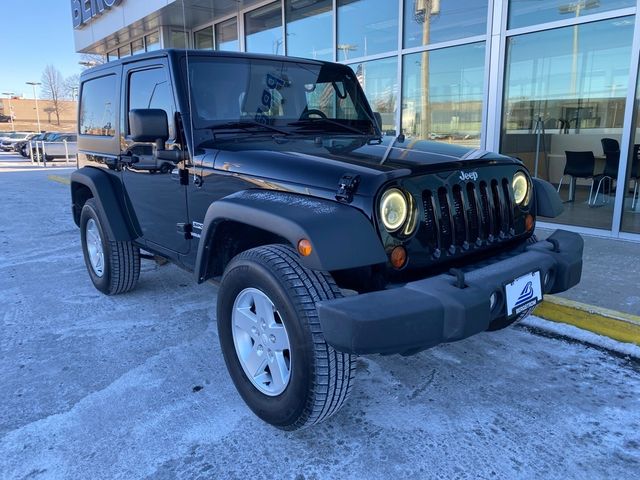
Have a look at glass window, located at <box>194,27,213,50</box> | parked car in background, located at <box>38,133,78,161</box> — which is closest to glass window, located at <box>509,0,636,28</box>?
glass window, located at <box>194,27,213,50</box>

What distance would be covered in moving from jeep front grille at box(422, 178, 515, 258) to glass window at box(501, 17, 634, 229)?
14.0 ft

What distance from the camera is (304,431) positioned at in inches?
94.5

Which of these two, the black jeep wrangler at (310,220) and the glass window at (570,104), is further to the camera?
the glass window at (570,104)

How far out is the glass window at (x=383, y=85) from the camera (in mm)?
8320

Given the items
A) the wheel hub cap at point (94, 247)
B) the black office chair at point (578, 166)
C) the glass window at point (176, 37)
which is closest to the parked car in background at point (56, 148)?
the glass window at point (176, 37)

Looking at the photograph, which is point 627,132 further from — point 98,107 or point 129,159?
point 98,107

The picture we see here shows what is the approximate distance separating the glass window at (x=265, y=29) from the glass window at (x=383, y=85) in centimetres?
240

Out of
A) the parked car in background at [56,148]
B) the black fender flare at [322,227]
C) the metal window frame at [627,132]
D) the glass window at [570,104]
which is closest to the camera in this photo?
the black fender flare at [322,227]

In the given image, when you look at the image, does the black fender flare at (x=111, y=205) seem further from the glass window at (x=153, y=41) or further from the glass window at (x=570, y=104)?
the glass window at (x=153, y=41)

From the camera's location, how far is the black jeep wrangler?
6.69ft

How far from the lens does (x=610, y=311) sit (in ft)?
11.8

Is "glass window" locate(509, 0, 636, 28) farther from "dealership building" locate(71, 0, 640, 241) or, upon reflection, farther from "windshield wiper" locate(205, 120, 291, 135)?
"windshield wiper" locate(205, 120, 291, 135)

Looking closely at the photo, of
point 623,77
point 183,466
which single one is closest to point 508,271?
point 183,466

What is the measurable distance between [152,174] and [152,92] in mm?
545
